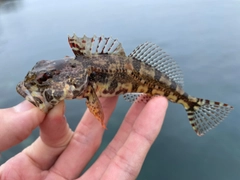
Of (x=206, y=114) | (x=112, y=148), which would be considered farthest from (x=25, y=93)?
(x=206, y=114)

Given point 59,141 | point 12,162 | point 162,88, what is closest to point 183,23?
point 162,88

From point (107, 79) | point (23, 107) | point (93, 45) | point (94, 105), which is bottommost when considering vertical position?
point (94, 105)

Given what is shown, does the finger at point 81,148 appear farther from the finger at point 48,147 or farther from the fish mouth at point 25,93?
the fish mouth at point 25,93

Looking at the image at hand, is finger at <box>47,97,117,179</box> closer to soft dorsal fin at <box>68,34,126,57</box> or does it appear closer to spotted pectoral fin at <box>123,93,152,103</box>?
spotted pectoral fin at <box>123,93,152,103</box>

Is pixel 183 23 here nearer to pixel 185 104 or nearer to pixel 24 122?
pixel 185 104

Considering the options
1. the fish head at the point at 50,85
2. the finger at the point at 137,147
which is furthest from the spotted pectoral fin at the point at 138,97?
the fish head at the point at 50,85

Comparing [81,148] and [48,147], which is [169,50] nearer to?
[81,148]
